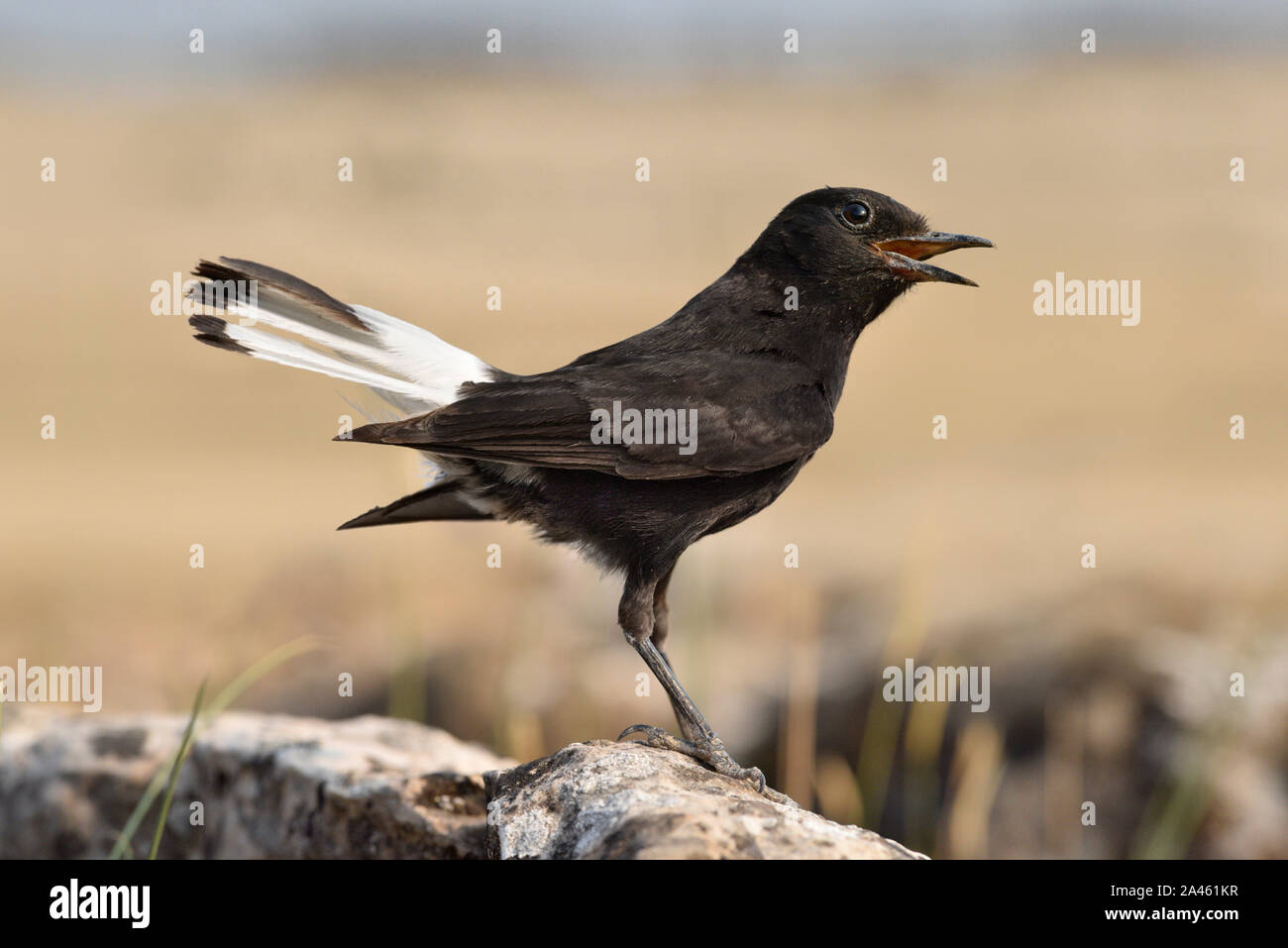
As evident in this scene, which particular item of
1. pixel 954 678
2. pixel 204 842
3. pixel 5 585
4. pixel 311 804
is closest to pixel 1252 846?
pixel 954 678

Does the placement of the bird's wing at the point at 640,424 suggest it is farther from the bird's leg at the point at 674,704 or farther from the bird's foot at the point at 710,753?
the bird's foot at the point at 710,753

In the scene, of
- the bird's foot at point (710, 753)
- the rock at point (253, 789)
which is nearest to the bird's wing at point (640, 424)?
the bird's foot at point (710, 753)

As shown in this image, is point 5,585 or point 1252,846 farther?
point 5,585

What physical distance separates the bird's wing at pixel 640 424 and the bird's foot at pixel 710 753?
2.97ft

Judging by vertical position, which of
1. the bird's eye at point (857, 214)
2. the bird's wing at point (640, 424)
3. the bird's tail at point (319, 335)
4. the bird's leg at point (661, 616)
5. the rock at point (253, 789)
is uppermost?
the bird's eye at point (857, 214)

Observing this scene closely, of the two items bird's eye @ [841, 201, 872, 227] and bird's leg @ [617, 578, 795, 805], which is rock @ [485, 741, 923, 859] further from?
bird's eye @ [841, 201, 872, 227]

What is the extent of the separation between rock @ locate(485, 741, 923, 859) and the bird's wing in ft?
3.36

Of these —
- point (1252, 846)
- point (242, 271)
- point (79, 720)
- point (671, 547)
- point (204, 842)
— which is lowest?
point (1252, 846)

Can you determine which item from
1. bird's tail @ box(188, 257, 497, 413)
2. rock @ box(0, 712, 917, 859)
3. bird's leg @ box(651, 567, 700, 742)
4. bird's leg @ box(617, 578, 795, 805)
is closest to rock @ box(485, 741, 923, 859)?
rock @ box(0, 712, 917, 859)

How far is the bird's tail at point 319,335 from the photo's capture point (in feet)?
14.3

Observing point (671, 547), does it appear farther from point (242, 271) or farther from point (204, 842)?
point (204, 842)

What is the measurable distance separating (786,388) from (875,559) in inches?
246

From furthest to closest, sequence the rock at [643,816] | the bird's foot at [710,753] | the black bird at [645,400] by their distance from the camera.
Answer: the black bird at [645,400]
the bird's foot at [710,753]
the rock at [643,816]

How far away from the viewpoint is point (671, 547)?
15.2ft
